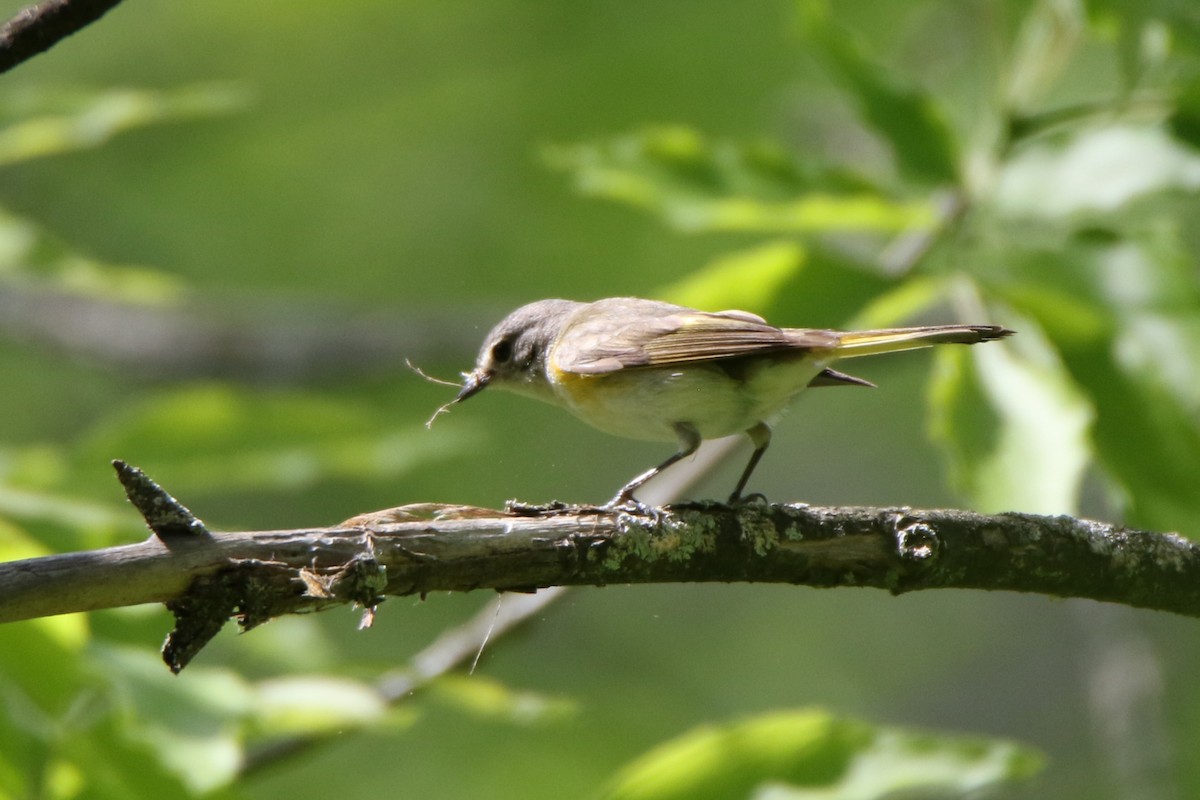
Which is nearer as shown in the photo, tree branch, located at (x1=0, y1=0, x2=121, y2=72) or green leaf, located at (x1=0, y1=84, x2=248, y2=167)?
tree branch, located at (x1=0, y1=0, x2=121, y2=72)

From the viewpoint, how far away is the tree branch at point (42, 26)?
212cm

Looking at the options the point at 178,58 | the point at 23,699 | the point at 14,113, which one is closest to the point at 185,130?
the point at 178,58

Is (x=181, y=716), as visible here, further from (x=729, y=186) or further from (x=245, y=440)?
(x=729, y=186)

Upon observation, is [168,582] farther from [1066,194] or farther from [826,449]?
[826,449]

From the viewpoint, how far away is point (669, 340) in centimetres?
369

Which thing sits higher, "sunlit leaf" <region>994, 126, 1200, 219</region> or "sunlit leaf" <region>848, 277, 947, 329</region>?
"sunlit leaf" <region>994, 126, 1200, 219</region>

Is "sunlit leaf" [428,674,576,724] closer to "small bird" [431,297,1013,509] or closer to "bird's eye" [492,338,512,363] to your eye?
"small bird" [431,297,1013,509]

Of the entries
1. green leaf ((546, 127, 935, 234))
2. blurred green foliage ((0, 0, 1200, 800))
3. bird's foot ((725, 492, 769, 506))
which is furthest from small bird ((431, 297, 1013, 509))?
green leaf ((546, 127, 935, 234))

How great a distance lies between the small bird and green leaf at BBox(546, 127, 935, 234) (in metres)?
0.33

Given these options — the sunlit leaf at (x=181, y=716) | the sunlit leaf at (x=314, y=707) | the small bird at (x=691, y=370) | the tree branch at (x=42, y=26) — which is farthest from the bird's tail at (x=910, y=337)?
the tree branch at (x=42, y=26)

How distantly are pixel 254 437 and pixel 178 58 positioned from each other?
5.88 metres

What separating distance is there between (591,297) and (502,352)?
438 cm

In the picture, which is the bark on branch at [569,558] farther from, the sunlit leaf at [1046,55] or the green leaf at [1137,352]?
the sunlit leaf at [1046,55]

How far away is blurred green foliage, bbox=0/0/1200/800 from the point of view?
304 cm
